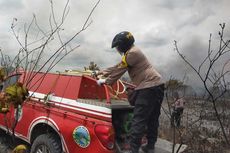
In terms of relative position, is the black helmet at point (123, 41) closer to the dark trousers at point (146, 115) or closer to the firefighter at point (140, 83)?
the firefighter at point (140, 83)

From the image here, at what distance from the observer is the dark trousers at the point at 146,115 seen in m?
4.88

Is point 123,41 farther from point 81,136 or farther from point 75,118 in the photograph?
point 81,136

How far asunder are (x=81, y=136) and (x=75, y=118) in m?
0.29

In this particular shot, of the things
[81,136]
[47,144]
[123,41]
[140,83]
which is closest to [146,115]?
[140,83]

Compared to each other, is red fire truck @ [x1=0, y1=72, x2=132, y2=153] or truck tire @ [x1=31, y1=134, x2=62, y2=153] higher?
red fire truck @ [x1=0, y1=72, x2=132, y2=153]

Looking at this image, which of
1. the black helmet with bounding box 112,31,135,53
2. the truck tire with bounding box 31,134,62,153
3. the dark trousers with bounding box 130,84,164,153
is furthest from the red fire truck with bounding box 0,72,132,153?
the black helmet with bounding box 112,31,135,53

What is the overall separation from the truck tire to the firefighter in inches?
44.2

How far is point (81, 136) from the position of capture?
5.03m

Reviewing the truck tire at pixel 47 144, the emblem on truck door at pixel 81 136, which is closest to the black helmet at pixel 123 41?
the emblem on truck door at pixel 81 136

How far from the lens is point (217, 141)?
774 cm

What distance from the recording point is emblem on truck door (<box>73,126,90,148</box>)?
4931 mm

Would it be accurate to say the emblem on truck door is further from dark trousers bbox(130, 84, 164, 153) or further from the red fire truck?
dark trousers bbox(130, 84, 164, 153)

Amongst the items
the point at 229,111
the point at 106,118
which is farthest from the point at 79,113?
the point at 229,111

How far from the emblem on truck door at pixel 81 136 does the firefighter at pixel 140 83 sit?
60 cm
